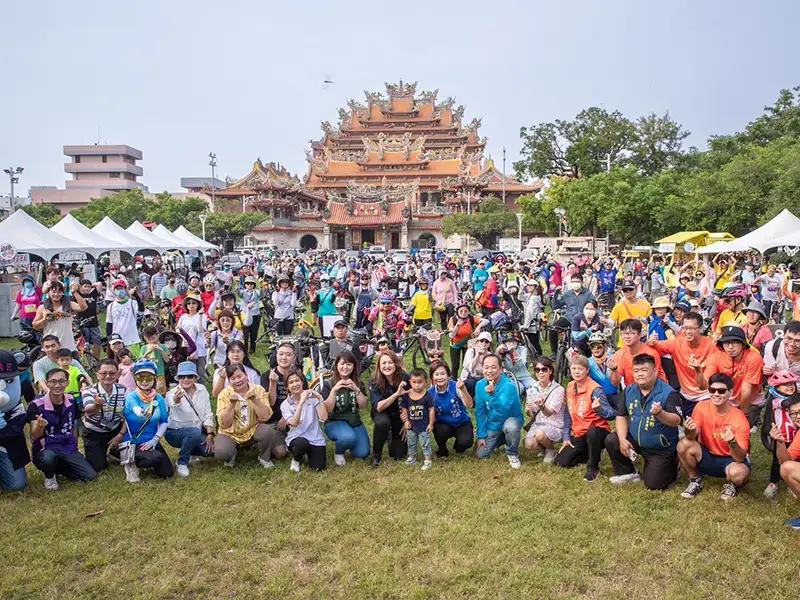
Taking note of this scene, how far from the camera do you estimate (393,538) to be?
438 centimetres

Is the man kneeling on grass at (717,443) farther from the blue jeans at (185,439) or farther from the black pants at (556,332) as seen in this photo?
the blue jeans at (185,439)

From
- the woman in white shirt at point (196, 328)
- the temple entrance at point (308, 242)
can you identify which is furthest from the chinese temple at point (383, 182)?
the woman in white shirt at point (196, 328)

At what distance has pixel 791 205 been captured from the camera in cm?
1930

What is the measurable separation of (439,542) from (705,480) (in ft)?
8.81

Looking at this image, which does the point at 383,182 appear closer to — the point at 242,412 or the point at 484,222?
the point at 484,222

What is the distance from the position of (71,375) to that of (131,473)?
145cm

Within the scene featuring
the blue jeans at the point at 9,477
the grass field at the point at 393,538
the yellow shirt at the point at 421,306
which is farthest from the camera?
the yellow shirt at the point at 421,306

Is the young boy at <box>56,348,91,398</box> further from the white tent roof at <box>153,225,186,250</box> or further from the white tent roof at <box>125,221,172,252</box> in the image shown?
the white tent roof at <box>153,225,186,250</box>

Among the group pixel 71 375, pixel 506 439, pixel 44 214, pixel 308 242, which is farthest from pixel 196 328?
pixel 44 214

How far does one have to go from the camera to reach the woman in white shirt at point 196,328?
26.0 ft

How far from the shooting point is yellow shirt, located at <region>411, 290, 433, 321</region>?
394 inches

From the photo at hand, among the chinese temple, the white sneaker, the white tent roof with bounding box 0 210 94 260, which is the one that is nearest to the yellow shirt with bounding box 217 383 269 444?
the white sneaker

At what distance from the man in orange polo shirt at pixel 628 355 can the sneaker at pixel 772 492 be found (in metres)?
1.31

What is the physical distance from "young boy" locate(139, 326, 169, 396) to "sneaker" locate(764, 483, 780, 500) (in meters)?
6.35
